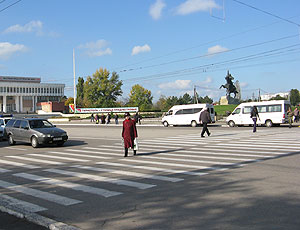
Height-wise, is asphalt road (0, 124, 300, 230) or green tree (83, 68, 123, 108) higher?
green tree (83, 68, 123, 108)

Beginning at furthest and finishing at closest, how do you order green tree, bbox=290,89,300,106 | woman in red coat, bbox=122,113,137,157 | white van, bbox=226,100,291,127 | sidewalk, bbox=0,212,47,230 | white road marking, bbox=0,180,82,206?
green tree, bbox=290,89,300,106 < white van, bbox=226,100,291,127 < woman in red coat, bbox=122,113,137,157 < white road marking, bbox=0,180,82,206 < sidewalk, bbox=0,212,47,230

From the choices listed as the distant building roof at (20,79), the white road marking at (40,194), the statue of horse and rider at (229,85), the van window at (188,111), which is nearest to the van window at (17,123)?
the white road marking at (40,194)

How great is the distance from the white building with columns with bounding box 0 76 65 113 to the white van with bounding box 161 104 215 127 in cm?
9261

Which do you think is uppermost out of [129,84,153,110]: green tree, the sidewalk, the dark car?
[129,84,153,110]: green tree

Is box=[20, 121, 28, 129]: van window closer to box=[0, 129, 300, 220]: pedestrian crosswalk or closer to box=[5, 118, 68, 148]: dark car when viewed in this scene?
box=[5, 118, 68, 148]: dark car

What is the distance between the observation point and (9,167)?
10766 mm

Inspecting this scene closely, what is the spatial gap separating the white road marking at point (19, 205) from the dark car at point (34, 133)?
10195mm

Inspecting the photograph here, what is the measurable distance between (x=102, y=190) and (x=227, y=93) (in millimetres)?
75552

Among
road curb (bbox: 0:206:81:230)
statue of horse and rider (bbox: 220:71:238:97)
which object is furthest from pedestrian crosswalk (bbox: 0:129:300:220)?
statue of horse and rider (bbox: 220:71:238:97)

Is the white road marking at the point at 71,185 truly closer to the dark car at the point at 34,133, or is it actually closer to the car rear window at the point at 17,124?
the dark car at the point at 34,133

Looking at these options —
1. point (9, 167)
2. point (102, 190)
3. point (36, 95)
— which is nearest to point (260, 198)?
point (102, 190)

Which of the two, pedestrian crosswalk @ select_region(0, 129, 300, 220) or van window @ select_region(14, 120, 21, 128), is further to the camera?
van window @ select_region(14, 120, 21, 128)

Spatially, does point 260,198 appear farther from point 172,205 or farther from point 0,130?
point 0,130

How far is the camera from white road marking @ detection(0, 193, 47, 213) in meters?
5.65
